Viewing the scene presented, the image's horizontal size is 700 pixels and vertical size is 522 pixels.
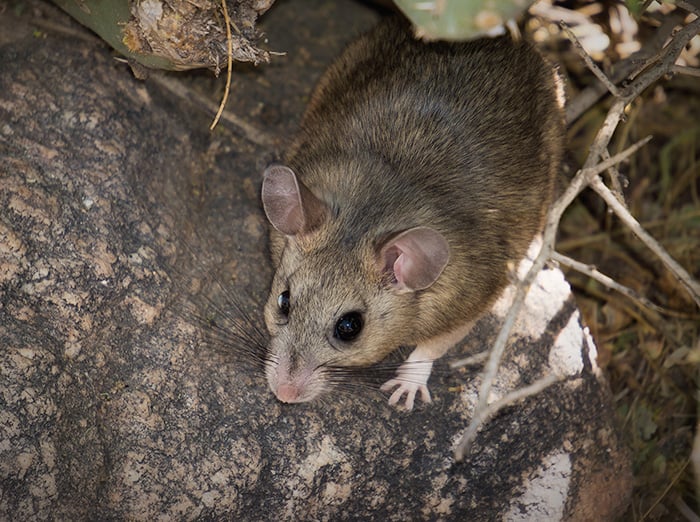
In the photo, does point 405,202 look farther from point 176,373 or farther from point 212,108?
point 212,108

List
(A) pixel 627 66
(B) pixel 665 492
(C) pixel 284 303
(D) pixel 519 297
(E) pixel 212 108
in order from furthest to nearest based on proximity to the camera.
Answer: (A) pixel 627 66
(E) pixel 212 108
(B) pixel 665 492
(C) pixel 284 303
(D) pixel 519 297

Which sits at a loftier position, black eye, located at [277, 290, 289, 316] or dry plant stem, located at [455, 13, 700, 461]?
dry plant stem, located at [455, 13, 700, 461]

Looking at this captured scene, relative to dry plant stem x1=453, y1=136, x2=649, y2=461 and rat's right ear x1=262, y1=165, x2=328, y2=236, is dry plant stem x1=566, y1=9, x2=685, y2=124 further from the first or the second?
rat's right ear x1=262, y1=165, x2=328, y2=236

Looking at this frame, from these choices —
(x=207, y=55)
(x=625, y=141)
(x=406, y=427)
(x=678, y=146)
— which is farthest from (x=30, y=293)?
(x=678, y=146)

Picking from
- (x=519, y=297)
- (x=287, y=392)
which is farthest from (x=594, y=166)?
(x=287, y=392)

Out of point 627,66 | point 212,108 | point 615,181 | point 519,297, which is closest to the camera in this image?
point 519,297

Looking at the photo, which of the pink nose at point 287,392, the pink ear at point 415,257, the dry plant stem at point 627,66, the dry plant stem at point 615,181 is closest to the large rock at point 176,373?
the pink nose at point 287,392

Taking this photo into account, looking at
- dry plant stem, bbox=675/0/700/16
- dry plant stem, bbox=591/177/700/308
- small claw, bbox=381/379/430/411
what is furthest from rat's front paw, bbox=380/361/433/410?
dry plant stem, bbox=675/0/700/16
